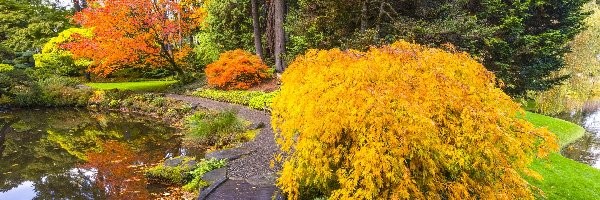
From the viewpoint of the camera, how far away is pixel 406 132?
4.70 metres

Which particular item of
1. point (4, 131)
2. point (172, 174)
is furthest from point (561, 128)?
point (4, 131)

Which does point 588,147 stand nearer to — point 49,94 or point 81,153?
point 81,153

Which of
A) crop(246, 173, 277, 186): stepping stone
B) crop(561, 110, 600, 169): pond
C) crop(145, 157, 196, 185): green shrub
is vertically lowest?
crop(561, 110, 600, 169): pond

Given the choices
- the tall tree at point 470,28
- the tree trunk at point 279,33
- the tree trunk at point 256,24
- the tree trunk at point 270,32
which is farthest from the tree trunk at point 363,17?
the tree trunk at point 256,24

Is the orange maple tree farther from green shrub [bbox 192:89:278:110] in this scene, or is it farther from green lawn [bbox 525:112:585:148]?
green lawn [bbox 525:112:585:148]

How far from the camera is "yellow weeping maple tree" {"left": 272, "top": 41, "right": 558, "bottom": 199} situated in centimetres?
A: 464

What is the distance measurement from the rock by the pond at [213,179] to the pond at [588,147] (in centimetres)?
1319

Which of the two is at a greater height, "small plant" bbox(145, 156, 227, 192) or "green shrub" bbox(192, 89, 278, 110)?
"green shrub" bbox(192, 89, 278, 110)


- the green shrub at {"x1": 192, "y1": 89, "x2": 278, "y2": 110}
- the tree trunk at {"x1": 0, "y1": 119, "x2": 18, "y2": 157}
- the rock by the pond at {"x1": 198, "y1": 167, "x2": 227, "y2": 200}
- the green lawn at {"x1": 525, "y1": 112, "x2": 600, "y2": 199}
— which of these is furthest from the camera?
the green shrub at {"x1": 192, "y1": 89, "x2": 278, "y2": 110}

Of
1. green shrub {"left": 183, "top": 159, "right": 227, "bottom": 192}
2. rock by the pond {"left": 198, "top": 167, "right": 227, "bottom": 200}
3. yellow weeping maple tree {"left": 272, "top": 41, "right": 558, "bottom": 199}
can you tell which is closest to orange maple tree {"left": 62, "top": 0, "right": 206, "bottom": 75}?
green shrub {"left": 183, "top": 159, "right": 227, "bottom": 192}

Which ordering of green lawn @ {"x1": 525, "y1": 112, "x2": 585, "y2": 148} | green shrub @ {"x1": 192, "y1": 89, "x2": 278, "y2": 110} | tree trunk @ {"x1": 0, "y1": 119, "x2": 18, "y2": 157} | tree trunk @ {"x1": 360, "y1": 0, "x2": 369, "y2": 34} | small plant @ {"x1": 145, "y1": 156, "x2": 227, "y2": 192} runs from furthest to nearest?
green lawn @ {"x1": 525, "y1": 112, "x2": 585, "y2": 148} → green shrub @ {"x1": 192, "y1": 89, "x2": 278, "y2": 110} → tree trunk @ {"x1": 360, "y1": 0, "x2": 369, "y2": 34} → tree trunk @ {"x1": 0, "y1": 119, "x2": 18, "y2": 157} → small plant @ {"x1": 145, "y1": 156, "x2": 227, "y2": 192}

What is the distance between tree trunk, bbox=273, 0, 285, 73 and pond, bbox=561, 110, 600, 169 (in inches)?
470

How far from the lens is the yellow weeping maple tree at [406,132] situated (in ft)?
15.2

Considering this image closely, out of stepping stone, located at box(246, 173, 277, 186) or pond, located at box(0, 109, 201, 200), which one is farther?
pond, located at box(0, 109, 201, 200)
